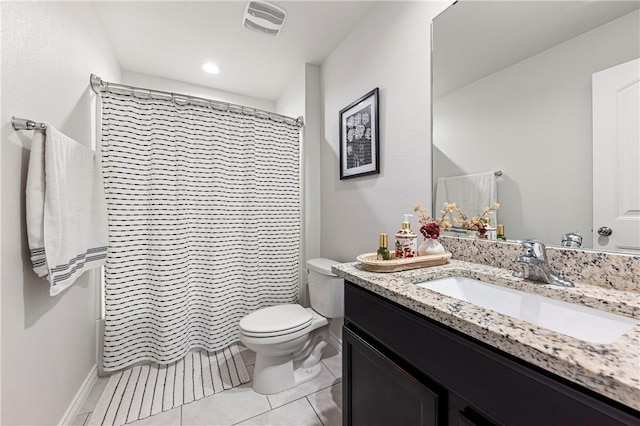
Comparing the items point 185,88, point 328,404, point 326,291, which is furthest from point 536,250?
point 185,88

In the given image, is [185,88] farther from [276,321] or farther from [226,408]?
[226,408]

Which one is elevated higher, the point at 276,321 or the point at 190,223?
the point at 190,223

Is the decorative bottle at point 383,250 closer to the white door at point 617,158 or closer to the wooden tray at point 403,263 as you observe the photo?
the wooden tray at point 403,263

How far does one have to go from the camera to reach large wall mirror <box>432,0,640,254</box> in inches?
30.8

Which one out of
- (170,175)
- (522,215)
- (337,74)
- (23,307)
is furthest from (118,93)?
(522,215)

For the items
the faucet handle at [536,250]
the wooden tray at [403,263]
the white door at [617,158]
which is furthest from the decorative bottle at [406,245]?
the white door at [617,158]

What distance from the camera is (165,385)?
5.22 feet

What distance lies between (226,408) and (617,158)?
2.01m

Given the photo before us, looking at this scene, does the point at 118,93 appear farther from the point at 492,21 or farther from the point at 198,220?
the point at 492,21

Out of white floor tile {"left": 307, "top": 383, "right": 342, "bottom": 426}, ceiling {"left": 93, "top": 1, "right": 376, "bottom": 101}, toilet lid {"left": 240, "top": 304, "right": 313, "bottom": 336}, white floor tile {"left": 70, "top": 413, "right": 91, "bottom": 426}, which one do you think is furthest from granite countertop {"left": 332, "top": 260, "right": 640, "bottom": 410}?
ceiling {"left": 93, "top": 1, "right": 376, "bottom": 101}

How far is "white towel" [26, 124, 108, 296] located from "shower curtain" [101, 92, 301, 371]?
33 cm

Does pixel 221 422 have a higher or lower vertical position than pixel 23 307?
lower

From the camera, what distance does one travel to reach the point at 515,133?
0.97 metres

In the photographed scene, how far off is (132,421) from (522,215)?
83.5 inches
